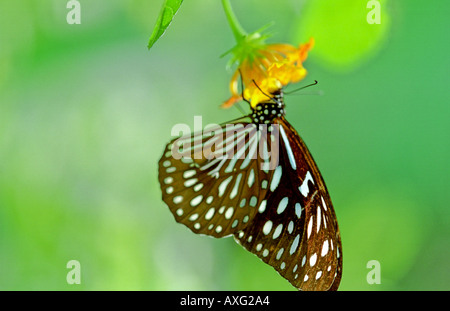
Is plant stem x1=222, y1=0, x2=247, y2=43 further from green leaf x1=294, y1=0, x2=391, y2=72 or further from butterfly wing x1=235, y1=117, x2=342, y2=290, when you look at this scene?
green leaf x1=294, y1=0, x2=391, y2=72

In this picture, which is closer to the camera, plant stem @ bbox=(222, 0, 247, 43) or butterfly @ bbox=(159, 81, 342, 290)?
plant stem @ bbox=(222, 0, 247, 43)

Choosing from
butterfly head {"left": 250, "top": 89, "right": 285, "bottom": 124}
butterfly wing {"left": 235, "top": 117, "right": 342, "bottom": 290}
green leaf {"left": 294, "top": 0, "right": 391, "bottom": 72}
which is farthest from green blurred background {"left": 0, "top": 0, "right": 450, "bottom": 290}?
butterfly wing {"left": 235, "top": 117, "right": 342, "bottom": 290}

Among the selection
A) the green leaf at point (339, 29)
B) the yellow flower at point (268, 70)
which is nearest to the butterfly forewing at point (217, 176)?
the yellow flower at point (268, 70)

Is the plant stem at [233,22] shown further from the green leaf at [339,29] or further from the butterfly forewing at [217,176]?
the green leaf at [339,29]

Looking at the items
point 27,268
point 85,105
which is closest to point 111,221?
point 27,268
